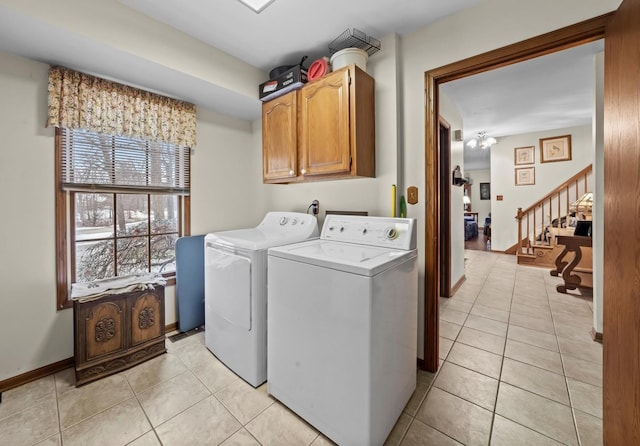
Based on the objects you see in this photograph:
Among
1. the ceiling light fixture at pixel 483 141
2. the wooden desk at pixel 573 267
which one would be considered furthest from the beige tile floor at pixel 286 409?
the ceiling light fixture at pixel 483 141

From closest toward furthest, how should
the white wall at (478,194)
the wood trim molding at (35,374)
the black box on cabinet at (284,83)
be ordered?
the wood trim molding at (35,374), the black box on cabinet at (284,83), the white wall at (478,194)

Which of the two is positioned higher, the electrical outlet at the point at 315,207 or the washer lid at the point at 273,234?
the electrical outlet at the point at 315,207

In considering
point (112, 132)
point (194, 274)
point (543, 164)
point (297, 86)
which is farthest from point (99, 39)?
point (543, 164)

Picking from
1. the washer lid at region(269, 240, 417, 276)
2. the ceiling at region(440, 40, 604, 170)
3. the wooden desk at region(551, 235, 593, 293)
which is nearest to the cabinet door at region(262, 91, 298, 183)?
the washer lid at region(269, 240, 417, 276)

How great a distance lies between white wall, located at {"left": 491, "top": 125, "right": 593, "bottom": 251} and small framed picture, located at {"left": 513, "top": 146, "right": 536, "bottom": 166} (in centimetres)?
6

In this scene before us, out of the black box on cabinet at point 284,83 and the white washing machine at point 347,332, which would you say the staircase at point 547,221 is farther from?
the black box on cabinet at point 284,83

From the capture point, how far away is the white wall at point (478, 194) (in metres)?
10.7

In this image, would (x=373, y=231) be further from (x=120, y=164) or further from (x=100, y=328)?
(x=120, y=164)

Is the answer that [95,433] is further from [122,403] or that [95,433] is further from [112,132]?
[112,132]

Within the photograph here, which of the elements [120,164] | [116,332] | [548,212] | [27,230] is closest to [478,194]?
[548,212]

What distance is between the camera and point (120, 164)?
2.21m

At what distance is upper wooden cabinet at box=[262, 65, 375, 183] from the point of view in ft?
6.12

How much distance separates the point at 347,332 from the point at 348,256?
1.27ft

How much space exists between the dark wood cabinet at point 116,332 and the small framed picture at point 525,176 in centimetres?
671
